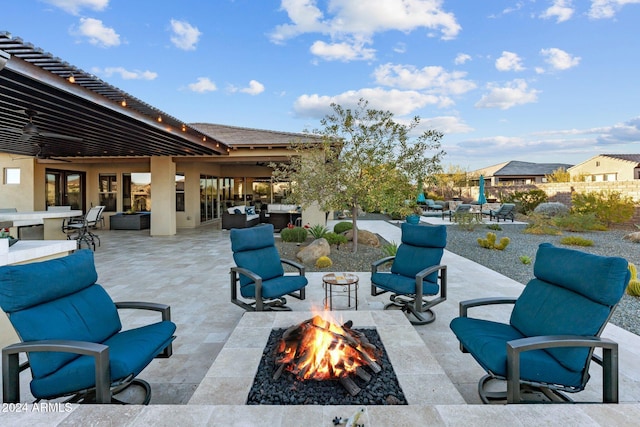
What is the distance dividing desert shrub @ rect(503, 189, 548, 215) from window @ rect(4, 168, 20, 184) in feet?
71.6

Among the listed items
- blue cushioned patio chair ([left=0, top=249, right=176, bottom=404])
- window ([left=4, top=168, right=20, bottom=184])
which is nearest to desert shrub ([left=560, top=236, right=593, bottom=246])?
blue cushioned patio chair ([left=0, top=249, right=176, bottom=404])

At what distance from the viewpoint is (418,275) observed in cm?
345

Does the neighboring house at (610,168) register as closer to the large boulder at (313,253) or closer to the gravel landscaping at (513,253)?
the gravel landscaping at (513,253)

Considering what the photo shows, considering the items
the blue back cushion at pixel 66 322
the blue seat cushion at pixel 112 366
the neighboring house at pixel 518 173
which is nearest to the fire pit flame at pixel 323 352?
the blue seat cushion at pixel 112 366

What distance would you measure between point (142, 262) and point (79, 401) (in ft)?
16.9

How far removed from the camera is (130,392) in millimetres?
2367

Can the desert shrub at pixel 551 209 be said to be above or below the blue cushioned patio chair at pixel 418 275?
above

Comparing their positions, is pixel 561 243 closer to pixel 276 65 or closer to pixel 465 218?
pixel 465 218

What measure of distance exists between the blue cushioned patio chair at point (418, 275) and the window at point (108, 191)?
13.9 m

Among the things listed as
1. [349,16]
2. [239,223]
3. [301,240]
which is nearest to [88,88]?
[301,240]

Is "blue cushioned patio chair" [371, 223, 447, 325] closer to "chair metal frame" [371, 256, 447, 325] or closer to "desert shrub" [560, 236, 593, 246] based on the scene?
"chair metal frame" [371, 256, 447, 325]

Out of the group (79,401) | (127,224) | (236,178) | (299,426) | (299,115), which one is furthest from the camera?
(299,115)

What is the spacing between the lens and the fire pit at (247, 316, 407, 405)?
6.01 feet

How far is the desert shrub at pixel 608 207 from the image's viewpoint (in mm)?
11734
